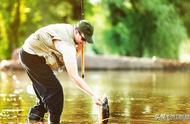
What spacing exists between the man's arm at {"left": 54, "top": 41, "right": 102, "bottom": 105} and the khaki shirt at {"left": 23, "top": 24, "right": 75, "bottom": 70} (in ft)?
0.46

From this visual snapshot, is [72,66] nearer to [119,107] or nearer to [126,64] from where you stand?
[119,107]

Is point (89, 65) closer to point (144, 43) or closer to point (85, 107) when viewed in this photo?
point (144, 43)

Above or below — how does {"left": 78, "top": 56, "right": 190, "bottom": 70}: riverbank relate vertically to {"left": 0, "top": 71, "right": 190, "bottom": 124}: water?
below

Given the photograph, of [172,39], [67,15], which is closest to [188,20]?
[172,39]

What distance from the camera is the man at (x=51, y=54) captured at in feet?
24.7

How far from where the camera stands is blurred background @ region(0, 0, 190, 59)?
95.0ft

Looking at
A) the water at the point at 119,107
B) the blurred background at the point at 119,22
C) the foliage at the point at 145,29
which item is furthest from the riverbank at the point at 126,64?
the water at the point at 119,107

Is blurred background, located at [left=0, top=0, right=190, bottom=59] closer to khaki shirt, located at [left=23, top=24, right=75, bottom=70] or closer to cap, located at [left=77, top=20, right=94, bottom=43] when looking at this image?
khaki shirt, located at [left=23, top=24, right=75, bottom=70]

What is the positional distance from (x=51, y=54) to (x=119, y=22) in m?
23.1

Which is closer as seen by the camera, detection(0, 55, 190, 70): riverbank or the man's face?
the man's face

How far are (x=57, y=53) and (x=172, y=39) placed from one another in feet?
72.6

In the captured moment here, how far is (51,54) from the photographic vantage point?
769cm

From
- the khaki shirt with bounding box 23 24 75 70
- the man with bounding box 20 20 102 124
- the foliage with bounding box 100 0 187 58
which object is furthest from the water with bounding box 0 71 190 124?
the foliage with bounding box 100 0 187 58

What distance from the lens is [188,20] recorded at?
31688 millimetres
